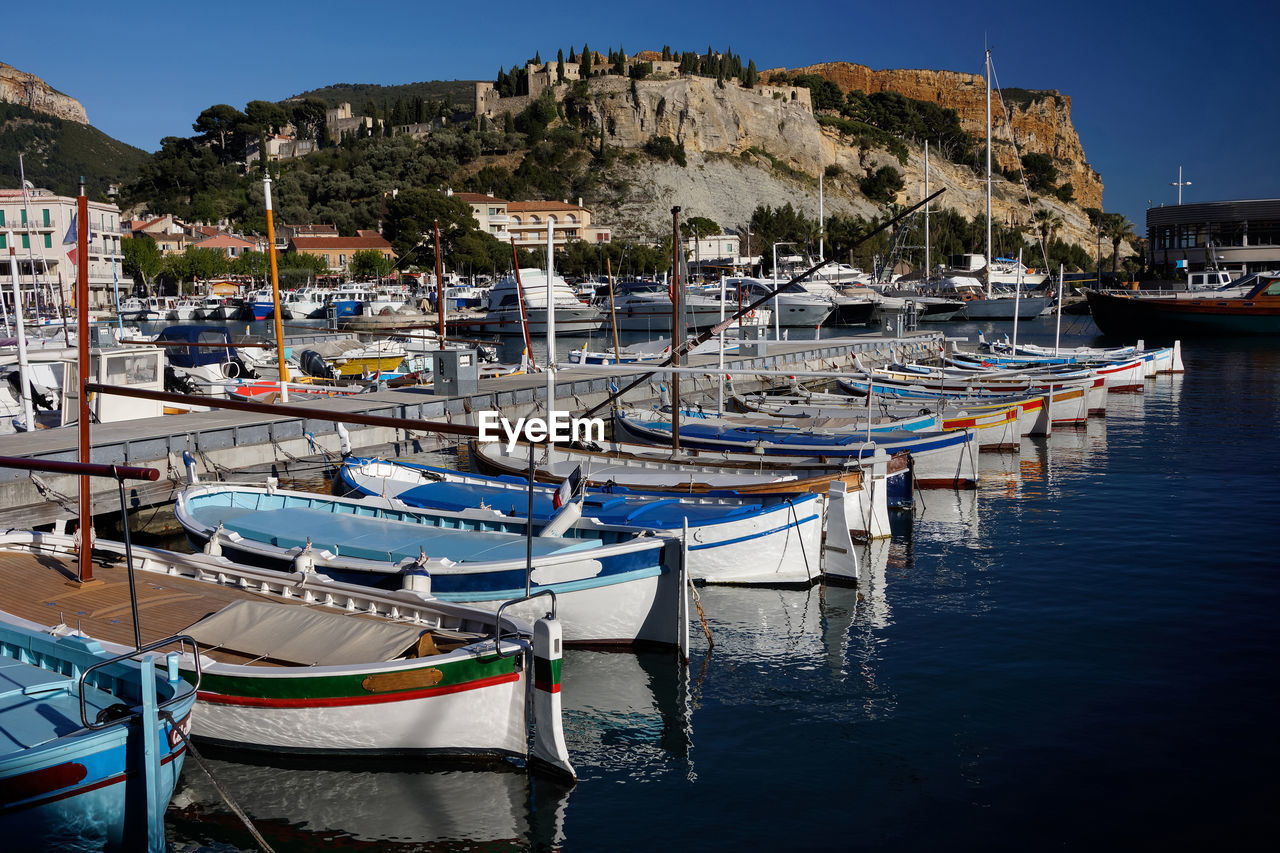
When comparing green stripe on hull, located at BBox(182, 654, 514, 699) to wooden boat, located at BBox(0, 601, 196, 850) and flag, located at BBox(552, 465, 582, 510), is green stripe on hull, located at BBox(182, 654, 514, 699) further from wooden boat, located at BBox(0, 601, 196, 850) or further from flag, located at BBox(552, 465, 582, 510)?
flag, located at BBox(552, 465, 582, 510)

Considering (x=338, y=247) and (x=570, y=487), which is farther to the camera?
(x=338, y=247)

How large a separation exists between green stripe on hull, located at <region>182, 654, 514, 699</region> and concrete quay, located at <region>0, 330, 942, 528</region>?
9.26 ft

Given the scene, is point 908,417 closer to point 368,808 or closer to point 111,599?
point 368,808

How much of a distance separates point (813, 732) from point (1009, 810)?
2.55 meters

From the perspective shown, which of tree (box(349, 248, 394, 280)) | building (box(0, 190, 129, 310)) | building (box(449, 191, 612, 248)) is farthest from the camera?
building (box(449, 191, 612, 248))

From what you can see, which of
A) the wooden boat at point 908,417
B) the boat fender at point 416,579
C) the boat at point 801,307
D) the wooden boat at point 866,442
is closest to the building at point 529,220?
the boat at point 801,307

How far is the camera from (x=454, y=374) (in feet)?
94.5

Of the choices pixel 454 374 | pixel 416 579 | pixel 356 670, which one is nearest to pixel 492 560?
pixel 416 579

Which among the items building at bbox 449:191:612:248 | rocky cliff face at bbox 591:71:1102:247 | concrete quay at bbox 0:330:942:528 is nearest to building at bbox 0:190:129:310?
concrete quay at bbox 0:330:942:528

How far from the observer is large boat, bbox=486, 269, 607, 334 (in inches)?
3098

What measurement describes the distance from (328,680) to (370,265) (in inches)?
4475

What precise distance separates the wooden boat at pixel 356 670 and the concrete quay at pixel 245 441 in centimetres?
243

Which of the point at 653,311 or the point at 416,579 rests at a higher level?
the point at 653,311

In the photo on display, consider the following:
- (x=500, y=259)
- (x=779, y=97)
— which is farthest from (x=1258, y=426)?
(x=779, y=97)
